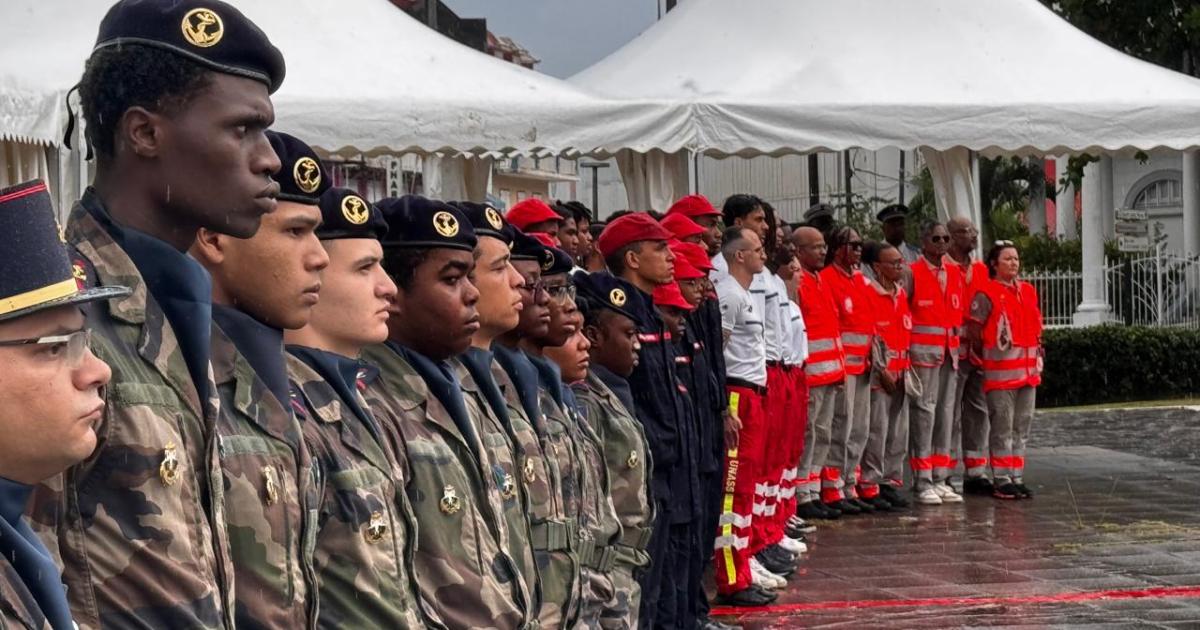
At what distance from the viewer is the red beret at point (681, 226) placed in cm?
879

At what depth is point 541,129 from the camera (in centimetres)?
1038

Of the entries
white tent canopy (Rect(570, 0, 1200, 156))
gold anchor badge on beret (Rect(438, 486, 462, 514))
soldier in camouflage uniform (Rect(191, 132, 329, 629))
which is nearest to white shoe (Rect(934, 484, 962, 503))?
white tent canopy (Rect(570, 0, 1200, 156))

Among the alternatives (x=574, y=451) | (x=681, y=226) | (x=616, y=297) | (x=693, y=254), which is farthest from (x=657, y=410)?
(x=574, y=451)

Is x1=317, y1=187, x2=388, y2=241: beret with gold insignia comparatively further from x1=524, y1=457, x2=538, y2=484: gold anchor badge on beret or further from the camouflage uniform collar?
x1=524, y1=457, x2=538, y2=484: gold anchor badge on beret

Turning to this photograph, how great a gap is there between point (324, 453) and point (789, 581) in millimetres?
6691

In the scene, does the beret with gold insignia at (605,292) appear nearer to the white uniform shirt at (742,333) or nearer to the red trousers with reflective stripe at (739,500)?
the red trousers with reflective stripe at (739,500)

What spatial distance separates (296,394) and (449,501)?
1.85 feet

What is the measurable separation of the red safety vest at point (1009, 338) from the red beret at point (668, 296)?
20.0 ft

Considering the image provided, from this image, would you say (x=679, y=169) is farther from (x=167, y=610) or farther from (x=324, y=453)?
(x=167, y=610)

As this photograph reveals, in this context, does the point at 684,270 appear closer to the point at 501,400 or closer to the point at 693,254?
the point at 693,254

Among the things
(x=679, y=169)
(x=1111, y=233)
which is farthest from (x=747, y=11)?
(x=1111, y=233)

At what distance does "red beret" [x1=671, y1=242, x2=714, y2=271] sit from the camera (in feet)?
27.5

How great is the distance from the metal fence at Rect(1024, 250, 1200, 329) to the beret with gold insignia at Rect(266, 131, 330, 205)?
21055 mm

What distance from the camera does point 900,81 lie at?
11867 millimetres
